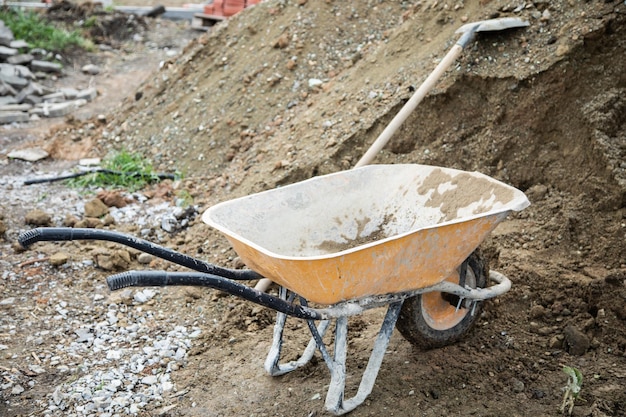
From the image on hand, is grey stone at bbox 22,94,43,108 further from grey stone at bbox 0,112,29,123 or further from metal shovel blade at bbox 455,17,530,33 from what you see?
metal shovel blade at bbox 455,17,530,33

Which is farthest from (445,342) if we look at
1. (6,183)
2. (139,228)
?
(6,183)

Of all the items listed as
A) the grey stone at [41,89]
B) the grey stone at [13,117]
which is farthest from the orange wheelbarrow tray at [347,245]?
the grey stone at [41,89]

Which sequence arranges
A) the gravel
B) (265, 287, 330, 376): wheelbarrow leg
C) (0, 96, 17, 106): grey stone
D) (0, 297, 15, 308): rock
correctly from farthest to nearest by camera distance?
(0, 96, 17, 106): grey stone → (0, 297, 15, 308): rock → the gravel → (265, 287, 330, 376): wheelbarrow leg

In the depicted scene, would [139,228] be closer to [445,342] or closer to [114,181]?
[114,181]

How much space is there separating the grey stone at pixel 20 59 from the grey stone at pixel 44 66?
0.27 feet

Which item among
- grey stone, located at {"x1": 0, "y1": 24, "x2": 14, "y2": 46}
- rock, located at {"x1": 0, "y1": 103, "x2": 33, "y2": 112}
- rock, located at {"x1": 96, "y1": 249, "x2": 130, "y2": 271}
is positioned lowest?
rock, located at {"x1": 0, "y1": 103, "x2": 33, "y2": 112}

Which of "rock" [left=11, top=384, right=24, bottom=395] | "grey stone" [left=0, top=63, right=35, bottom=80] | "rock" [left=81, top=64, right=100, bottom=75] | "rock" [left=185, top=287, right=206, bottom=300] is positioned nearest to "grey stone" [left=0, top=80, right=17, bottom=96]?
"grey stone" [left=0, top=63, right=35, bottom=80]

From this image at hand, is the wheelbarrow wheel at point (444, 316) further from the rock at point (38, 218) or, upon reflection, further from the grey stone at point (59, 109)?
the grey stone at point (59, 109)

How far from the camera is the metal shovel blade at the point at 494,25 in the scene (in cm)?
527

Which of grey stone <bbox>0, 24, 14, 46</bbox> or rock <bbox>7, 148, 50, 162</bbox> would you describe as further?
grey stone <bbox>0, 24, 14, 46</bbox>

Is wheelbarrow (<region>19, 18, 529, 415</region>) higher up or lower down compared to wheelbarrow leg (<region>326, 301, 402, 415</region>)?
higher up

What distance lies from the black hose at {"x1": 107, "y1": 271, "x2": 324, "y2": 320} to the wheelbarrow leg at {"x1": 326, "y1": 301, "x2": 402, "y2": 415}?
0.23 metres

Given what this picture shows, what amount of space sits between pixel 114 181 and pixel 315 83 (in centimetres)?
215

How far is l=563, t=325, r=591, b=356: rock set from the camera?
4020 millimetres
